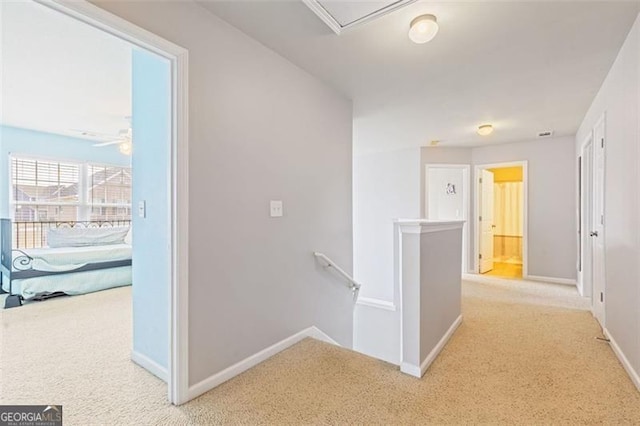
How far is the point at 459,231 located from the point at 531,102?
179cm

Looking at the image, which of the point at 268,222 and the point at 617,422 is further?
the point at 268,222

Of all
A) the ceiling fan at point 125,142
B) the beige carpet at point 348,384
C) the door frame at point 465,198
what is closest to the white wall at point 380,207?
the door frame at point 465,198

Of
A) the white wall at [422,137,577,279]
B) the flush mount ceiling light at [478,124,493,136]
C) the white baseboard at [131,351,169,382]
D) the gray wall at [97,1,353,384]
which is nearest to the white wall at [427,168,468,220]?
the white wall at [422,137,577,279]

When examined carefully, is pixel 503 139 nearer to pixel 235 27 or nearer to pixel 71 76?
pixel 235 27

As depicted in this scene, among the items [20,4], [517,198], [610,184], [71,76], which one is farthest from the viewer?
[517,198]

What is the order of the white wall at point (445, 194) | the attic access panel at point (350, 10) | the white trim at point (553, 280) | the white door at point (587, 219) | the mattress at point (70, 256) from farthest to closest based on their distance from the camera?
1. the white wall at point (445, 194)
2. the white trim at point (553, 280)
3. the mattress at point (70, 256)
4. the white door at point (587, 219)
5. the attic access panel at point (350, 10)

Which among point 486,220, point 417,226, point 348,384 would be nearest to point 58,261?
point 348,384

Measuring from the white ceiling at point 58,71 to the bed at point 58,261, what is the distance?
157cm

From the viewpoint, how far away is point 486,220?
5.95m

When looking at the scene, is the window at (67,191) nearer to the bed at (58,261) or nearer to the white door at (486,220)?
the bed at (58,261)

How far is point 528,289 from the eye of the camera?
4.48m

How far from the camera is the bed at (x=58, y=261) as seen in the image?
3.76 m

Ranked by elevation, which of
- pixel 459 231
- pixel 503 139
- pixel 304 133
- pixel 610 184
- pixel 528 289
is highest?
pixel 503 139

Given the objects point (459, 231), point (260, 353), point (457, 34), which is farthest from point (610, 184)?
point (260, 353)
